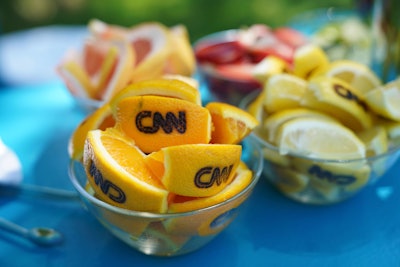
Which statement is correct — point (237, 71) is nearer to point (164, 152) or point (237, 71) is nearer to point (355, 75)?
point (355, 75)

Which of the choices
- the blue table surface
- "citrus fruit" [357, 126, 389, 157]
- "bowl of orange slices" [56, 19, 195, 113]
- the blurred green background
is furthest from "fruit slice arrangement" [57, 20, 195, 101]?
the blurred green background

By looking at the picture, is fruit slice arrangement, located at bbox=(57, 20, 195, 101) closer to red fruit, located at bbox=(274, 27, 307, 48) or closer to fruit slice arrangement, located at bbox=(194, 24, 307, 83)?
fruit slice arrangement, located at bbox=(194, 24, 307, 83)

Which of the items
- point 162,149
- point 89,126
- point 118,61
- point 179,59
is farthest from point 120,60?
point 162,149

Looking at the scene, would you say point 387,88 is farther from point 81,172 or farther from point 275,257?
point 81,172

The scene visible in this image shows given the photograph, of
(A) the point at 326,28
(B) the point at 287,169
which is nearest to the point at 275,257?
(B) the point at 287,169

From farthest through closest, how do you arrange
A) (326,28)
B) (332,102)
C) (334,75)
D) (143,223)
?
(326,28) → (334,75) → (332,102) → (143,223)

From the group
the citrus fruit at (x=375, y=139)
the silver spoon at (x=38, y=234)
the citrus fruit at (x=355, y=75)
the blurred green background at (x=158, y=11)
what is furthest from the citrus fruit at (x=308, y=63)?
the blurred green background at (x=158, y=11)
